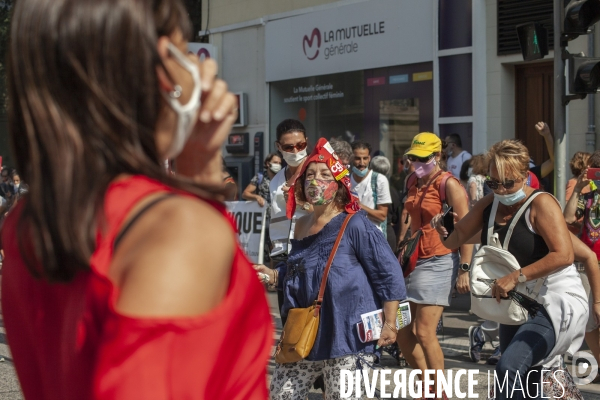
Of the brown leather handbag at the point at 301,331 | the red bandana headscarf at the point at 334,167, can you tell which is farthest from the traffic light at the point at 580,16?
the brown leather handbag at the point at 301,331

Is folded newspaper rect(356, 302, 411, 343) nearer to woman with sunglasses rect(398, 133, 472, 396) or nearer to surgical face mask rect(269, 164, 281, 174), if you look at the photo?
woman with sunglasses rect(398, 133, 472, 396)

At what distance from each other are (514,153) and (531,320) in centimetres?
101

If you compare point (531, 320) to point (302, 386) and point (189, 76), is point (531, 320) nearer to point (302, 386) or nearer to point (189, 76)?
point (302, 386)

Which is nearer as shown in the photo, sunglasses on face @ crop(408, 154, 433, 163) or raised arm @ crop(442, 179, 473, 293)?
raised arm @ crop(442, 179, 473, 293)

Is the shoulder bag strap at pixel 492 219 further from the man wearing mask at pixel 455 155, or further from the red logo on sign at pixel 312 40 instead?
the red logo on sign at pixel 312 40

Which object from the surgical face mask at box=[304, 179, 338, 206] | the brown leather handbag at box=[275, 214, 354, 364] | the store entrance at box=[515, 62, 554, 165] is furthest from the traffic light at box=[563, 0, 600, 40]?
the store entrance at box=[515, 62, 554, 165]

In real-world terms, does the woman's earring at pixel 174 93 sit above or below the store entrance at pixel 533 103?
below

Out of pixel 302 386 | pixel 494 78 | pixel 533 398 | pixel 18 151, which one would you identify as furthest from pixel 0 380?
pixel 494 78

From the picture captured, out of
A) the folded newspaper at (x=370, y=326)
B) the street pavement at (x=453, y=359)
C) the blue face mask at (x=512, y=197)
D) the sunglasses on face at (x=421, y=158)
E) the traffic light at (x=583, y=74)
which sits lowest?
the street pavement at (x=453, y=359)

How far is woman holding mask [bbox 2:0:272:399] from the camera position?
1146mm

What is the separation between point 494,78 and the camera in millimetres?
13797

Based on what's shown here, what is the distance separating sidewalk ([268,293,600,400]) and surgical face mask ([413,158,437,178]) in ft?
5.64

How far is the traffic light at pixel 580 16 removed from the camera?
24.2ft

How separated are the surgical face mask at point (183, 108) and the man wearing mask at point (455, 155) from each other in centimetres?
1126
